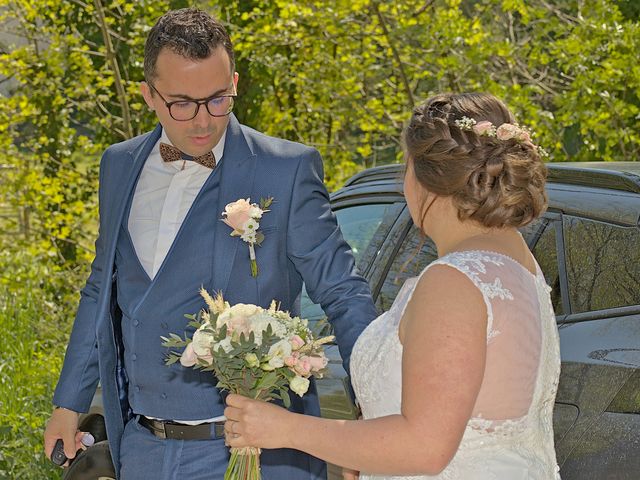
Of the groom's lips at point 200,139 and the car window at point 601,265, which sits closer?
the car window at point 601,265

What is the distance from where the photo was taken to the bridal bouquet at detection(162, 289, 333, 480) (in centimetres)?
269

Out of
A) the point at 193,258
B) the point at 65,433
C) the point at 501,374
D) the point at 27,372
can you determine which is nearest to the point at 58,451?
the point at 65,433

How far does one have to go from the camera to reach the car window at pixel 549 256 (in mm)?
3492

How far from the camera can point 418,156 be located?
260cm

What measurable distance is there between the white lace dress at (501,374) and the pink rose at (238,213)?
612mm

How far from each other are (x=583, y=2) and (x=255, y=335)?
6431 mm

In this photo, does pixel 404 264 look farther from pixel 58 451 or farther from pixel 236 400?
pixel 236 400

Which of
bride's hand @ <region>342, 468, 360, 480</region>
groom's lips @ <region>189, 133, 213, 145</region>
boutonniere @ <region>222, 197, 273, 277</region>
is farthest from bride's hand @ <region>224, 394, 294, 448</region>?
groom's lips @ <region>189, 133, 213, 145</region>

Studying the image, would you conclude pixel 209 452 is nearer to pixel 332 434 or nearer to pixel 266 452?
pixel 266 452

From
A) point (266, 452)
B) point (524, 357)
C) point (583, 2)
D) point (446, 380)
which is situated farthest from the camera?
point (583, 2)

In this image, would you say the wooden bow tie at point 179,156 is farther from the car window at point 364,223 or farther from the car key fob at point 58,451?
the car window at point 364,223

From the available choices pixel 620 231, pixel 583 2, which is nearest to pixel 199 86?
pixel 620 231

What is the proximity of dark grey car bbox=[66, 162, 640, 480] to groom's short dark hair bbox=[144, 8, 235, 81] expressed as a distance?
0.70 m

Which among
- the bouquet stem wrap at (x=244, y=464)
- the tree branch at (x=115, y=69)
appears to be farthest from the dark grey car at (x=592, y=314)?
the tree branch at (x=115, y=69)
